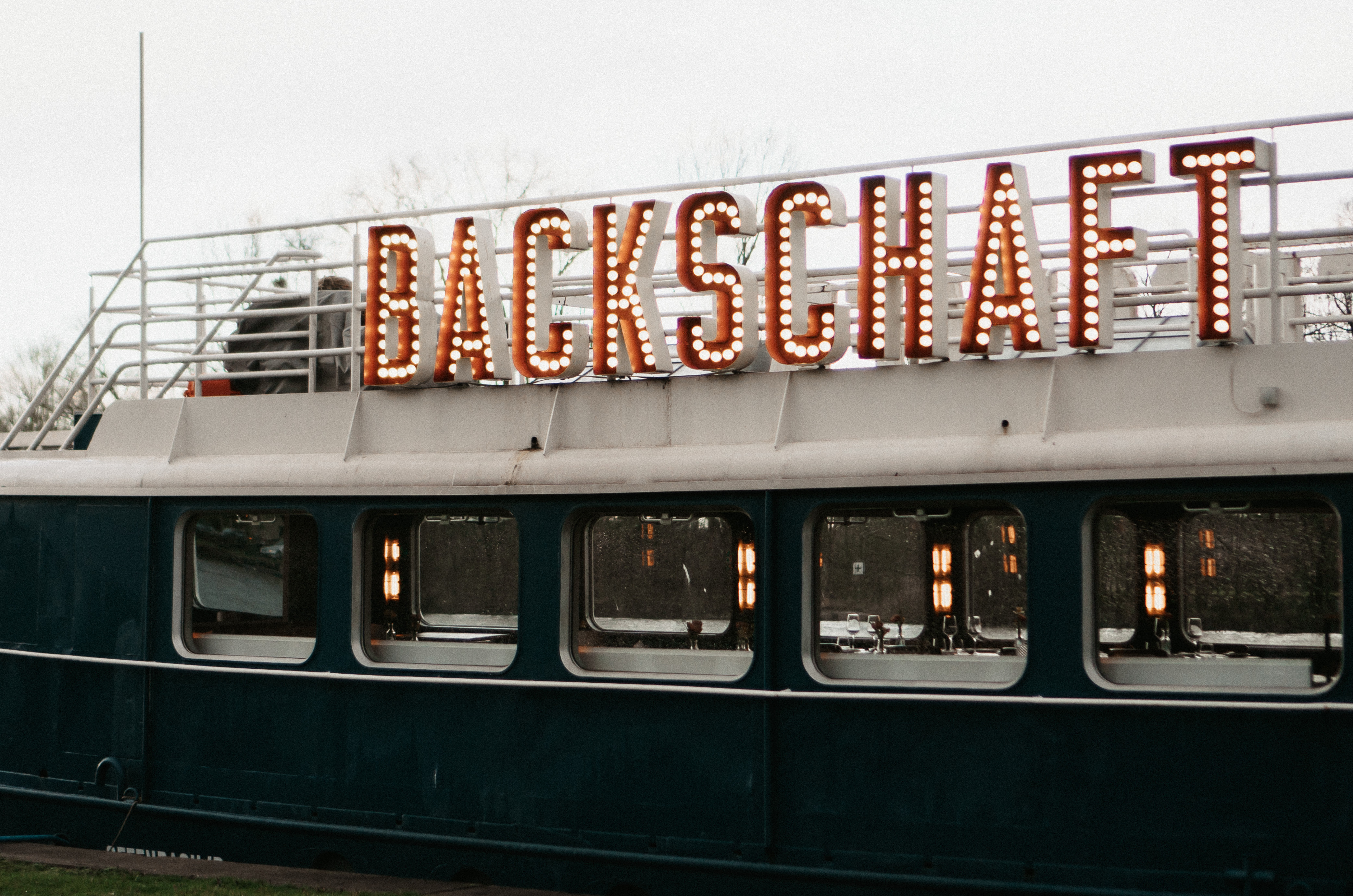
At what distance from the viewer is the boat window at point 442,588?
337 inches

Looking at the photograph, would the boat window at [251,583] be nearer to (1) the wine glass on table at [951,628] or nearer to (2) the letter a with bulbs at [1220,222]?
(1) the wine glass on table at [951,628]

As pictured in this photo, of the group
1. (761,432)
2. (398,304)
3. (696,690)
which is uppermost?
(398,304)

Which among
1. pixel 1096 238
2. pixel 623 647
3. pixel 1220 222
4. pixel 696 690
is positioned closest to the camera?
pixel 1220 222

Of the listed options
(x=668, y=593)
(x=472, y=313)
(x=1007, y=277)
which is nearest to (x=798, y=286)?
(x=1007, y=277)

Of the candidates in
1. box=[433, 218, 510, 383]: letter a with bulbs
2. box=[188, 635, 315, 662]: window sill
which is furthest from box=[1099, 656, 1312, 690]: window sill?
box=[188, 635, 315, 662]: window sill

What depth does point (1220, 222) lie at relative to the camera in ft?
22.9

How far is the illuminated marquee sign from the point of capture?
7.16 m

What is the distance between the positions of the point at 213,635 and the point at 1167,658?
5.82m

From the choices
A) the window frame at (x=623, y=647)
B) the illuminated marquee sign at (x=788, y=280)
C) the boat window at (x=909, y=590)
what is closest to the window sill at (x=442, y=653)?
the window frame at (x=623, y=647)

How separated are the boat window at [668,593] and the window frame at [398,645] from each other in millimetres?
521

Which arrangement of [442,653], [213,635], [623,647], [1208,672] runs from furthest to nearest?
[213,635] → [442,653] → [623,647] → [1208,672]

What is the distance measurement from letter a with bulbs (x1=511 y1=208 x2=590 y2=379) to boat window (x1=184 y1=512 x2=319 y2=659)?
6.00 feet

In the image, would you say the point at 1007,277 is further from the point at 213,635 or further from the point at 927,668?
the point at 213,635

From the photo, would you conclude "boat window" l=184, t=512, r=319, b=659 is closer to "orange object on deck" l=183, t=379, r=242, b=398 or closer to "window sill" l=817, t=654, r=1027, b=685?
"orange object on deck" l=183, t=379, r=242, b=398
